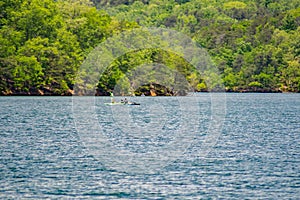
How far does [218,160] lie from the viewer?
143 feet

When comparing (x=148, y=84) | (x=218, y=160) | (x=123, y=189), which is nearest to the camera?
(x=123, y=189)

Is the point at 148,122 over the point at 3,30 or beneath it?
beneath

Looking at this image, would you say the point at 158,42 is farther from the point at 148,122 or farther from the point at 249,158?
the point at 249,158

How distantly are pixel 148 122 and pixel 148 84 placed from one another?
79.4m

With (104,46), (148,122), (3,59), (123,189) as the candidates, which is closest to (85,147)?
(123,189)

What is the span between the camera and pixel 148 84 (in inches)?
6083

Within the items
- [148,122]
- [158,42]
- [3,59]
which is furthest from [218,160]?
[158,42]

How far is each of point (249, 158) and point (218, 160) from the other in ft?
6.46

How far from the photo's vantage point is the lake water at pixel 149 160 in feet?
111

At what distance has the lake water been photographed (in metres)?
33.8

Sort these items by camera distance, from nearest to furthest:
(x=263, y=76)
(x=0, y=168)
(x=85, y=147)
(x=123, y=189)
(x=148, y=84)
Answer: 1. (x=123, y=189)
2. (x=0, y=168)
3. (x=85, y=147)
4. (x=148, y=84)
5. (x=263, y=76)

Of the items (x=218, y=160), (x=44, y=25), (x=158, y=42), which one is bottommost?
(x=218, y=160)

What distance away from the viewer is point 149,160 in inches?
1706

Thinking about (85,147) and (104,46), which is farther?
(104,46)
